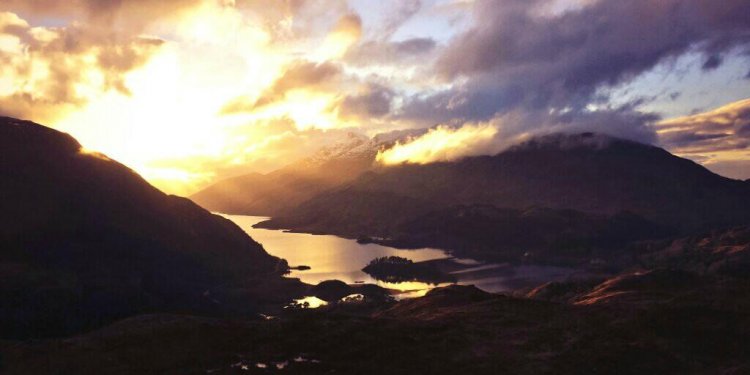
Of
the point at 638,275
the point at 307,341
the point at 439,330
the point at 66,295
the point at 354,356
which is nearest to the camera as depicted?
the point at 354,356

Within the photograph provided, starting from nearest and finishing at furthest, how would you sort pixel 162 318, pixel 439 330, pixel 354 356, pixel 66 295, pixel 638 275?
pixel 354 356, pixel 439 330, pixel 162 318, pixel 638 275, pixel 66 295

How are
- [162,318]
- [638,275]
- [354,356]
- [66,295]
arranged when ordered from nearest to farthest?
[354,356]
[162,318]
[638,275]
[66,295]

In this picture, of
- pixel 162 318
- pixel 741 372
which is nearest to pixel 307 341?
pixel 162 318

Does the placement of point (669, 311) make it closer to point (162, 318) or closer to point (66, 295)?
point (162, 318)

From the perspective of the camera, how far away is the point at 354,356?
253ft

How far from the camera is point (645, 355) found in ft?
244

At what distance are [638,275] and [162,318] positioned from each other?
446 ft

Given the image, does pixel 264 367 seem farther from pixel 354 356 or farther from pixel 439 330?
pixel 439 330

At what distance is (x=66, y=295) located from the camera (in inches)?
7126

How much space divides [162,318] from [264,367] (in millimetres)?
47267

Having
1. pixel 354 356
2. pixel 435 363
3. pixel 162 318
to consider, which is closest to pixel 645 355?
pixel 435 363

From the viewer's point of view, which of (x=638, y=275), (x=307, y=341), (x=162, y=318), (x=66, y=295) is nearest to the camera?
(x=307, y=341)

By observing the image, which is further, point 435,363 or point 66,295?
point 66,295

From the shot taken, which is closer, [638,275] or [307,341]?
[307,341]
